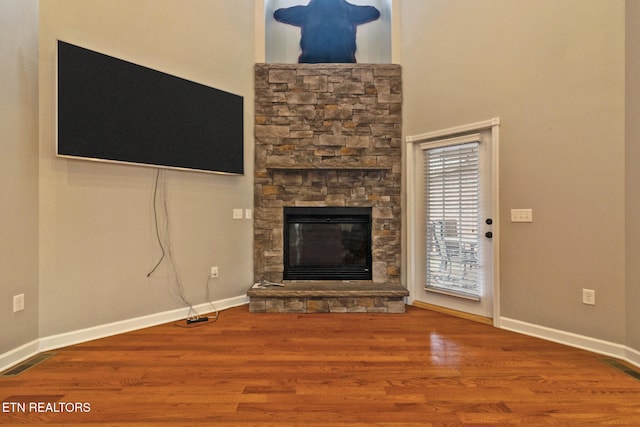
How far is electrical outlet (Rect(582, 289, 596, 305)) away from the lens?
232 cm

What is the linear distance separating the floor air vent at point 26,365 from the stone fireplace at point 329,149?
1.86 meters

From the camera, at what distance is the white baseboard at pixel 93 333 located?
6.97 feet

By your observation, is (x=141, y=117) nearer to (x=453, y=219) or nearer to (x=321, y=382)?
(x=321, y=382)

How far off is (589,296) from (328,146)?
8.84 feet

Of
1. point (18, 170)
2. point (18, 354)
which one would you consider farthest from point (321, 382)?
point (18, 170)

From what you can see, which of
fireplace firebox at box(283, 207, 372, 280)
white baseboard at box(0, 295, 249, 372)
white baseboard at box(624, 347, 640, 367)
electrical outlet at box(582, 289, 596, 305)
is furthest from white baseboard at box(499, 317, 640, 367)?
white baseboard at box(0, 295, 249, 372)

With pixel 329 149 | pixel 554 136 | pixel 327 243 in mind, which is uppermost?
pixel 329 149

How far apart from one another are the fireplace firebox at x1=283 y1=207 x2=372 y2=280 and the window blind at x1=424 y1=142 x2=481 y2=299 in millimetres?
718

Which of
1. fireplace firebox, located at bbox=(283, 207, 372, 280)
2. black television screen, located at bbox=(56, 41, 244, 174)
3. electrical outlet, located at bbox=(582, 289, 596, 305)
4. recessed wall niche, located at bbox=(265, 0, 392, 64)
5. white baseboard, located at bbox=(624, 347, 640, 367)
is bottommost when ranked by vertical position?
white baseboard, located at bbox=(624, 347, 640, 367)

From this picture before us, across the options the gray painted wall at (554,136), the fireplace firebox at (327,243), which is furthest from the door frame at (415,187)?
the fireplace firebox at (327,243)

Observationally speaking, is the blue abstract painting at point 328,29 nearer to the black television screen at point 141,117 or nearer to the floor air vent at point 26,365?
the black television screen at point 141,117

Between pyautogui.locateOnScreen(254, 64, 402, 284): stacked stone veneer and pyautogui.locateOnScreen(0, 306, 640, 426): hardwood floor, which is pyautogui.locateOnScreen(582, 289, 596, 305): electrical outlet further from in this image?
pyautogui.locateOnScreen(254, 64, 402, 284): stacked stone veneer

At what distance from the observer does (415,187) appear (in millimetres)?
3482

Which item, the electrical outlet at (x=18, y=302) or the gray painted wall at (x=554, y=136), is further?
the gray painted wall at (x=554, y=136)
